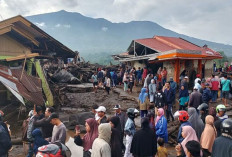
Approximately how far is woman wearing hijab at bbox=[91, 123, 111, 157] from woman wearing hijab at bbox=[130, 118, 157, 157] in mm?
932

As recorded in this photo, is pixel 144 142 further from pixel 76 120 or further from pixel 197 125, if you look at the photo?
pixel 76 120

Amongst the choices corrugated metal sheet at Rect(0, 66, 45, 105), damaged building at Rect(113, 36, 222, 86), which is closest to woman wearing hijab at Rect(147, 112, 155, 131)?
corrugated metal sheet at Rect(0, 66, 45, 105)

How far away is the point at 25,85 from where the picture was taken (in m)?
9.90

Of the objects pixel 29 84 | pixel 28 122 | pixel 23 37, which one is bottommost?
pixel 28 122

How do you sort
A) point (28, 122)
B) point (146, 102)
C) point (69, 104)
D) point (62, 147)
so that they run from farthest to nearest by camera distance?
point (69, 104)
point (146, 102)
point (28, 122)
point (62, 147)

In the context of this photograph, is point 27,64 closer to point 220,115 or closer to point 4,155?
point 4,155

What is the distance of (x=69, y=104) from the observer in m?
13.4

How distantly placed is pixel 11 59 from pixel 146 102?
7.01m

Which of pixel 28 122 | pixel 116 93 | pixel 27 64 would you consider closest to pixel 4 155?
pixel 28 122

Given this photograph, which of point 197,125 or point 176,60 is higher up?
point 176,60

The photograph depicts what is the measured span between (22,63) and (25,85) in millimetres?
2254

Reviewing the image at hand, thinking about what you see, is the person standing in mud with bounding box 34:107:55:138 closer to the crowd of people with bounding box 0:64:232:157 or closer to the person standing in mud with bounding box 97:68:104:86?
the crowd of people with bounding box 0:64:232:157

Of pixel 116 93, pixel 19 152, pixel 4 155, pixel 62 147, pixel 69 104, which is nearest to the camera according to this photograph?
pixel 62 147

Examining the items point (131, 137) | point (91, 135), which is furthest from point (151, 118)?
point (91, 135)
